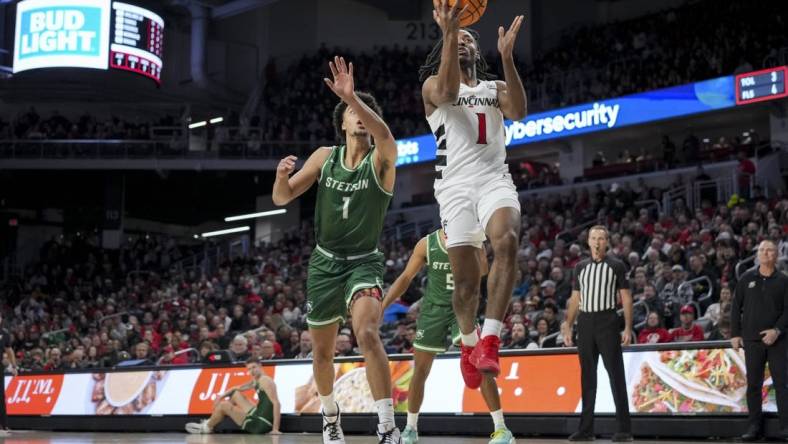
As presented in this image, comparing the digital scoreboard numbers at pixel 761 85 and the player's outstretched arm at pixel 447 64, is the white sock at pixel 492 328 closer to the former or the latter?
the player's outstretched arm at pixel 447 64

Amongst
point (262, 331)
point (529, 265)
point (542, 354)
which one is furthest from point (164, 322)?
point (542, 354)

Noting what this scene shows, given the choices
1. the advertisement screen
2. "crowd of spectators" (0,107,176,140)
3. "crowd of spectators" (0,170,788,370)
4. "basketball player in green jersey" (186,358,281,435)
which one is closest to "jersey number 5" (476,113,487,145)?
"crowd of spectators" (0,170,788,370)

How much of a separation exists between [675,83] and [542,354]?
56.1 ft

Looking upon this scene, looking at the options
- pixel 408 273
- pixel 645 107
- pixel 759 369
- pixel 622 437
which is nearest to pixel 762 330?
pixel 759 369

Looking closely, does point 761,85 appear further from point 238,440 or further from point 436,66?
point 436,66

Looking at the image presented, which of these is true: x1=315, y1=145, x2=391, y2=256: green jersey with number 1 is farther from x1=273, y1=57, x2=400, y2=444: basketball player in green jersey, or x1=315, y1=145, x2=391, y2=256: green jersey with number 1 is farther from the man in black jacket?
the man in black jacket

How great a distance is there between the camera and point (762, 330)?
9.13 metres

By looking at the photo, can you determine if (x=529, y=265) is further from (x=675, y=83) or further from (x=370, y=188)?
(x=370, y=188)

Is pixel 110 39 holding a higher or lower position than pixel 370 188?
higher

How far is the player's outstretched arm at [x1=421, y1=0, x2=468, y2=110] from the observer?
18.5 ft

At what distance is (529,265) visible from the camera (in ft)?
60.7

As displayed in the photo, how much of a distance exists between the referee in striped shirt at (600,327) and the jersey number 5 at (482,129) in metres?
4.02

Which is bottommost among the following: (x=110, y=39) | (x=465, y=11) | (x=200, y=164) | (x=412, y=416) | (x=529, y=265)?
(x=412, y=416)

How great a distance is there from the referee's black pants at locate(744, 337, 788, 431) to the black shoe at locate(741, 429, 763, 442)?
0.10 feet
